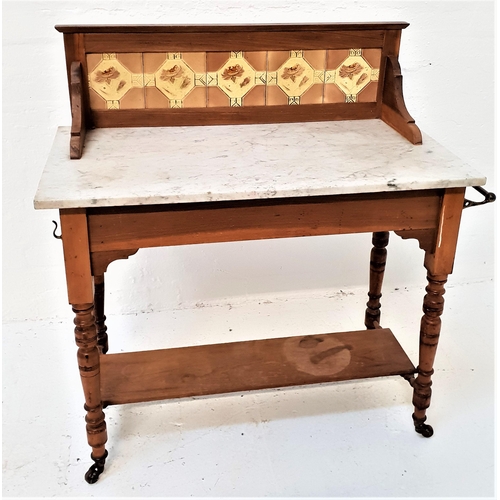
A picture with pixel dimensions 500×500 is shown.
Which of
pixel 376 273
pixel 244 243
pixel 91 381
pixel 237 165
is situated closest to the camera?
pixel 237 165

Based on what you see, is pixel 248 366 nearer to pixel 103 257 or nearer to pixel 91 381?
pixel 91 381

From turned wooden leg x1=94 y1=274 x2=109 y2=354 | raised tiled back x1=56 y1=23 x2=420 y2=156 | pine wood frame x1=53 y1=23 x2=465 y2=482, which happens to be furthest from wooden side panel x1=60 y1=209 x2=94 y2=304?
turned wooden leg x1=94 y1=274 x2=109 y2=354

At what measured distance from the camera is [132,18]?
2.50 metres

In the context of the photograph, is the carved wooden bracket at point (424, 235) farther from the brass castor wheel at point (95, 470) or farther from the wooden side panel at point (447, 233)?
the brass castor wheel at point (95, 470)

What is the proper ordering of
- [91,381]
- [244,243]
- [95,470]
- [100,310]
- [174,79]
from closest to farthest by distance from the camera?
[91,381]
[95,470]
[174,79]
[100,310]
[244,243]

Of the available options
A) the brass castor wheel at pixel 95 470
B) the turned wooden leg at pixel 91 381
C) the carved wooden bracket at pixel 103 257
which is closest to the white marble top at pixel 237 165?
the carved wooden bracket at pixel 103 257

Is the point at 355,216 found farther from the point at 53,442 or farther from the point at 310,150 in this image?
the point at 53,442

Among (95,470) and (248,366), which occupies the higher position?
(248,366)

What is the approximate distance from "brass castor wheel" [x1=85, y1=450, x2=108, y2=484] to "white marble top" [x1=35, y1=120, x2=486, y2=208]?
0.90 metres

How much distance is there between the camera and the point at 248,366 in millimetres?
2262

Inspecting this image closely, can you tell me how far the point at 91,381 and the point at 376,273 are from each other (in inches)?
47.9

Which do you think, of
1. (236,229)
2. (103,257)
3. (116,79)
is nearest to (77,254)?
(103,257)

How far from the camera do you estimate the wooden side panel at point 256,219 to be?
1713mm

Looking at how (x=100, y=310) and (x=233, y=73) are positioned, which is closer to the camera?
(x=233, y=73)
